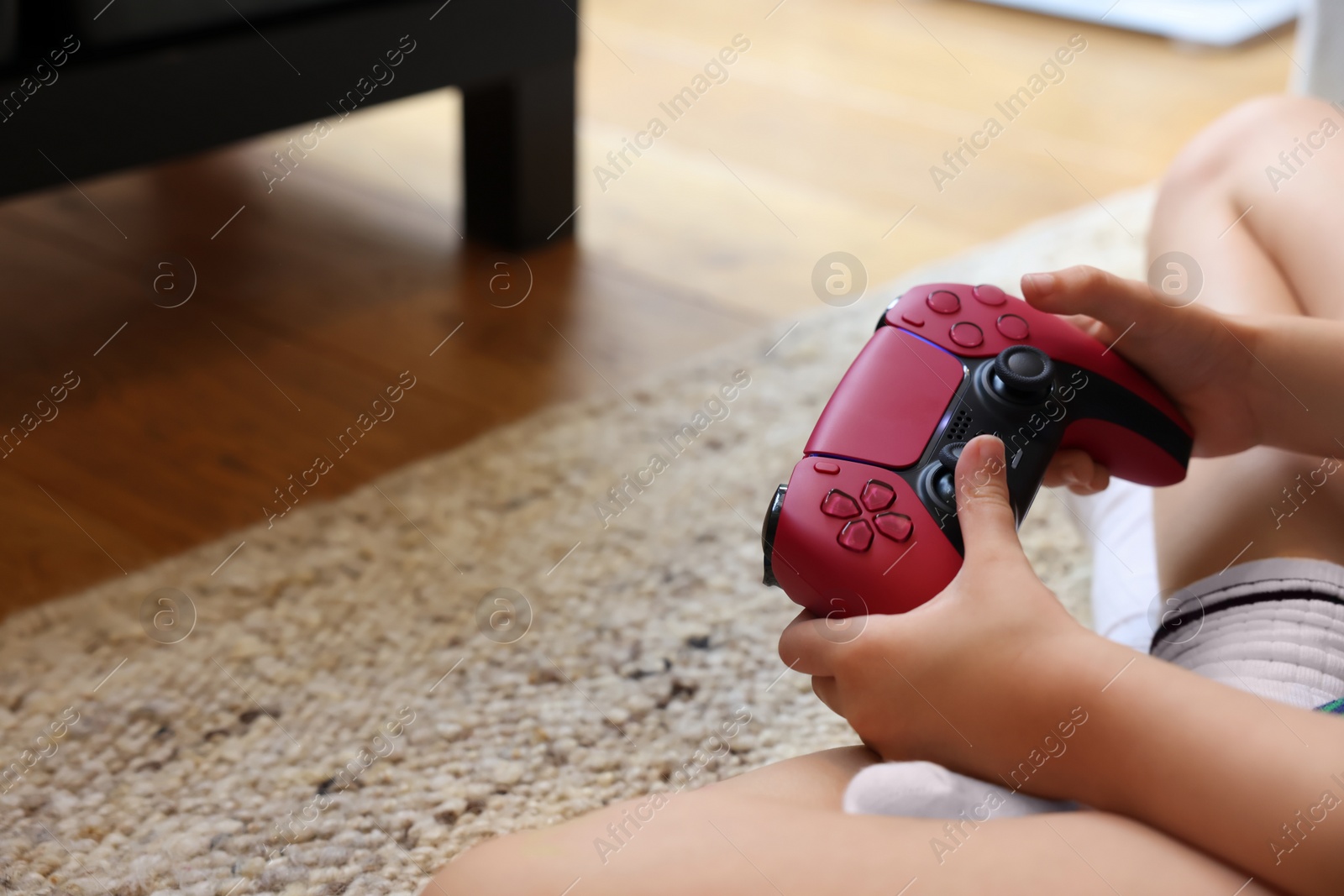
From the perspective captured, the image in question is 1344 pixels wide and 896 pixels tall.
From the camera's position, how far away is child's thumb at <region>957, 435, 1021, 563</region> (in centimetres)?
47

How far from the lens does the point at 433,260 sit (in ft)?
4.15

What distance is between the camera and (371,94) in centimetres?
107

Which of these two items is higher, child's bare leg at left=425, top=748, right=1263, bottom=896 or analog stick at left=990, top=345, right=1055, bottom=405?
analog stick at left=990, top=345, right=1055, bottom=405

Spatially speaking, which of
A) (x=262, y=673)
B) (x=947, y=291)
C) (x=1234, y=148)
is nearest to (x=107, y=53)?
(x=262, y=673)

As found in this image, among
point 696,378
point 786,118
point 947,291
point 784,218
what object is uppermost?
point 786,118

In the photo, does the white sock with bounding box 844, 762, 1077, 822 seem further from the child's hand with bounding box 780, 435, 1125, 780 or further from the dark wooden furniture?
the dark wooden furniture

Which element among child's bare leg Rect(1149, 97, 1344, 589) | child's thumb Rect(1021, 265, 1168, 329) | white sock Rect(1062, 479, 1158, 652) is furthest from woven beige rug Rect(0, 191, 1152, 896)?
child's thumb Rect(1021, 265, 1168, 329)

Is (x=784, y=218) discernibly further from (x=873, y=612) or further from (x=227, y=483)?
(x=873, y=612)

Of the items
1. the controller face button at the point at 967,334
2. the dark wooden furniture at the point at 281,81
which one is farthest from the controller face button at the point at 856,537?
the dark wooden furniture at the point at 281,81

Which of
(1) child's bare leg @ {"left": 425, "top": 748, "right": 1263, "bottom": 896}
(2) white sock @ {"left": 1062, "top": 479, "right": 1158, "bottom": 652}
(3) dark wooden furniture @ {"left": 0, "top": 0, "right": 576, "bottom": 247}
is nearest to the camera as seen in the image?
(1) child's bare leg @ {"left": 425, "top": 748, "right": 1263, "bottom": 896}

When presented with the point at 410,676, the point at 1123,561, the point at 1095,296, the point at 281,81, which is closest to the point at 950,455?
the point at 1095,296

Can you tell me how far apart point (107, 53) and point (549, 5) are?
436 mm

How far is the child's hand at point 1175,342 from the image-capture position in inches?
21.5

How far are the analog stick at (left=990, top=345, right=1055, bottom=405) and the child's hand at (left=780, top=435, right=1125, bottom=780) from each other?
5cm
